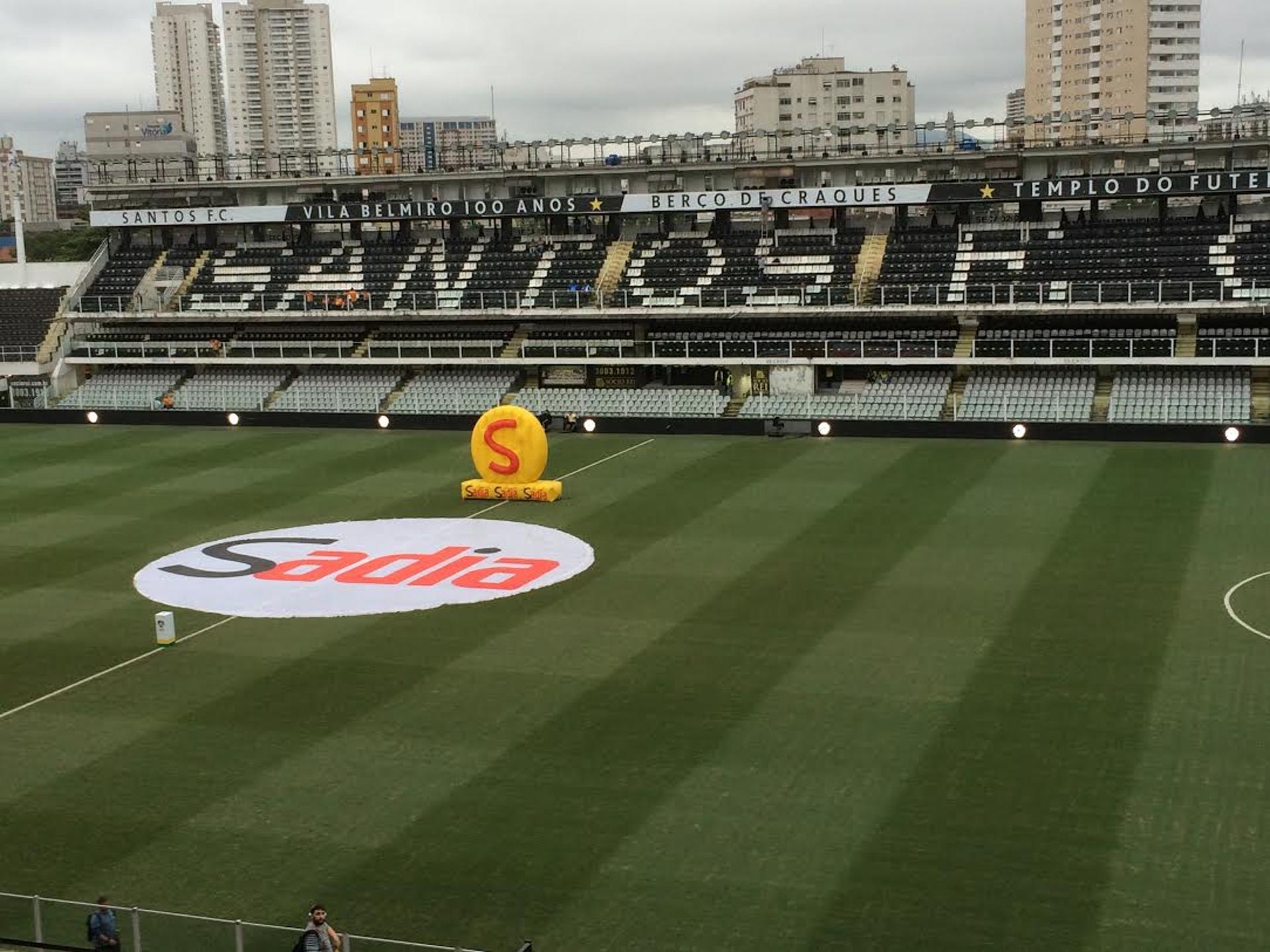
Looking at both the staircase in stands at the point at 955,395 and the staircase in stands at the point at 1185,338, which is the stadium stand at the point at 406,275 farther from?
the staircase in stands at the point at 1185,338

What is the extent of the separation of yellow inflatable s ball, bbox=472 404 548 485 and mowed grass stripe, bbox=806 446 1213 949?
16.3 metres

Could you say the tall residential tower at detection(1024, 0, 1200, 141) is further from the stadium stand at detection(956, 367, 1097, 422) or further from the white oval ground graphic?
the white oval ground graphic

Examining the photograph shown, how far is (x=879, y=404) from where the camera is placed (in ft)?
192

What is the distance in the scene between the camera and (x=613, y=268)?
225 feet

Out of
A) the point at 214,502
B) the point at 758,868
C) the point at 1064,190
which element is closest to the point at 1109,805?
the point at 758,868

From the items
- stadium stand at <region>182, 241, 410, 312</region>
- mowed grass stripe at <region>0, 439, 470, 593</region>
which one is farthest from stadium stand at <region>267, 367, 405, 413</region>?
mowed grass stripe at <region>0, 439, 470, 593</region>

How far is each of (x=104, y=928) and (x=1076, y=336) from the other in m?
52.3

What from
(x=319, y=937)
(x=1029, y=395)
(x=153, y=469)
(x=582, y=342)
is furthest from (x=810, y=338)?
(x=319, y=937)

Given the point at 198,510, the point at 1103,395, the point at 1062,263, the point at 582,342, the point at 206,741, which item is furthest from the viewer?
the point at 582,342

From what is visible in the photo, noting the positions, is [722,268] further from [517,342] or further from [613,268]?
[517,342]

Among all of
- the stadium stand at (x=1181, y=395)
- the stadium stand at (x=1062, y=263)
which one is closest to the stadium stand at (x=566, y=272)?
the stadium stand at (x=1062, y=263)

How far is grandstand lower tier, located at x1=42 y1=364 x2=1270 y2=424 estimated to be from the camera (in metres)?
55.5

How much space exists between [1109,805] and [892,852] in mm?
3338

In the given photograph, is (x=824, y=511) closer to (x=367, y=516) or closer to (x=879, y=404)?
(x=367, y=516)
